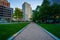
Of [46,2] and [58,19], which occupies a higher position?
[46,2]

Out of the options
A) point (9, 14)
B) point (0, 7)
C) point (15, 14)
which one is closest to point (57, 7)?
point (15, 14)

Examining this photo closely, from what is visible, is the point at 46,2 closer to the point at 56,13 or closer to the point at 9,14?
the point at 56,13

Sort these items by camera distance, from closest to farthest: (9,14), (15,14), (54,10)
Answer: (54,10) < (15,14) < (9,14)

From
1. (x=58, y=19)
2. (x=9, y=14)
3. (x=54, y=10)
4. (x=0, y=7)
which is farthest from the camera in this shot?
(x=9, y=14)

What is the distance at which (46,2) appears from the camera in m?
58.4

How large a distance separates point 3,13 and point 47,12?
80.6 metres

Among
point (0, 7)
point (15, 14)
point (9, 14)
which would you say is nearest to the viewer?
point (15, 14)

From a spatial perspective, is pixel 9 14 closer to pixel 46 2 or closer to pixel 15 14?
pixel 15 14

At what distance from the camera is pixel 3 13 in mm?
129375

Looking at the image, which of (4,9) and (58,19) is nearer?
(58,19)

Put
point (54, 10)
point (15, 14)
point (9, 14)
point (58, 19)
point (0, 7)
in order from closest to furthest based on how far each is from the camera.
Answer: point (54, 10)
point (58, 19)
point (15, 14)
point (0, 7)
point (9, 14)

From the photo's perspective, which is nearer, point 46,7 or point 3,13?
point 46,7

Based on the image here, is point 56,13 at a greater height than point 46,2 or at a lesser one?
lesser

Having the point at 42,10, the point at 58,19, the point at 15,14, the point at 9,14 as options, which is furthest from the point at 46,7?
the point at 9,14
